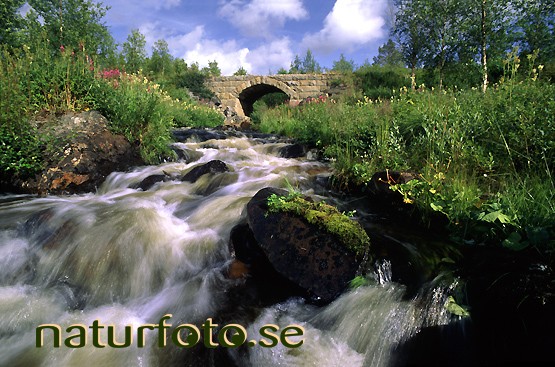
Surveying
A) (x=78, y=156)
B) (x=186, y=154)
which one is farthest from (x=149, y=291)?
(x=186, y=154)

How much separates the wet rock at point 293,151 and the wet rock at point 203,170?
2401mm

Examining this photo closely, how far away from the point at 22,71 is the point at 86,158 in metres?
2.02

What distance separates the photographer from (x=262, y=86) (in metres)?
27.6

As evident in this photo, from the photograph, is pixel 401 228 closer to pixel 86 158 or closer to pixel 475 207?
pixel 475 207

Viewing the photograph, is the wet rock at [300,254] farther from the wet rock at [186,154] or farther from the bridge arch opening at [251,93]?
the bridge arch opening at [251,93]

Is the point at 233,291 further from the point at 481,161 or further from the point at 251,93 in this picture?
the point at 251,93

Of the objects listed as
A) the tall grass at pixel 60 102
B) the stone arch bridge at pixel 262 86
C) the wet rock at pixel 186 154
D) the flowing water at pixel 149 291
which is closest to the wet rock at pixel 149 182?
the flowing water at pixel 149 291

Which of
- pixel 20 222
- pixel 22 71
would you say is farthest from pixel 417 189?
pixel 22 71

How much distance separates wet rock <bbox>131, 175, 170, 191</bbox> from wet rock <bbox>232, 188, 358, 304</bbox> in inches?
112

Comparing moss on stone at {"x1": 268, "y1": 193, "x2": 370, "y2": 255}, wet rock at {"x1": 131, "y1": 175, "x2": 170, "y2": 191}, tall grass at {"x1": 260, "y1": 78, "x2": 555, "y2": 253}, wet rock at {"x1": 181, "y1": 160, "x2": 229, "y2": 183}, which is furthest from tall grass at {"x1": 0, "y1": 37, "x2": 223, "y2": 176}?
moss on stone at {"x1": 268, "y1": 193, "x2": 370, "y2": 255}

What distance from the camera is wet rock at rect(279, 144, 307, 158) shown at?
800cm

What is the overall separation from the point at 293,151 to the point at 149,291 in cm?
562

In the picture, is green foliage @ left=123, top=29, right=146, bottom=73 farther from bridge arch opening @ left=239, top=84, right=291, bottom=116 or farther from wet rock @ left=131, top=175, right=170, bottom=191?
wet rock @ left=131, top=175, right=170, bottom=191

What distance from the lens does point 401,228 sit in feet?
11.5
